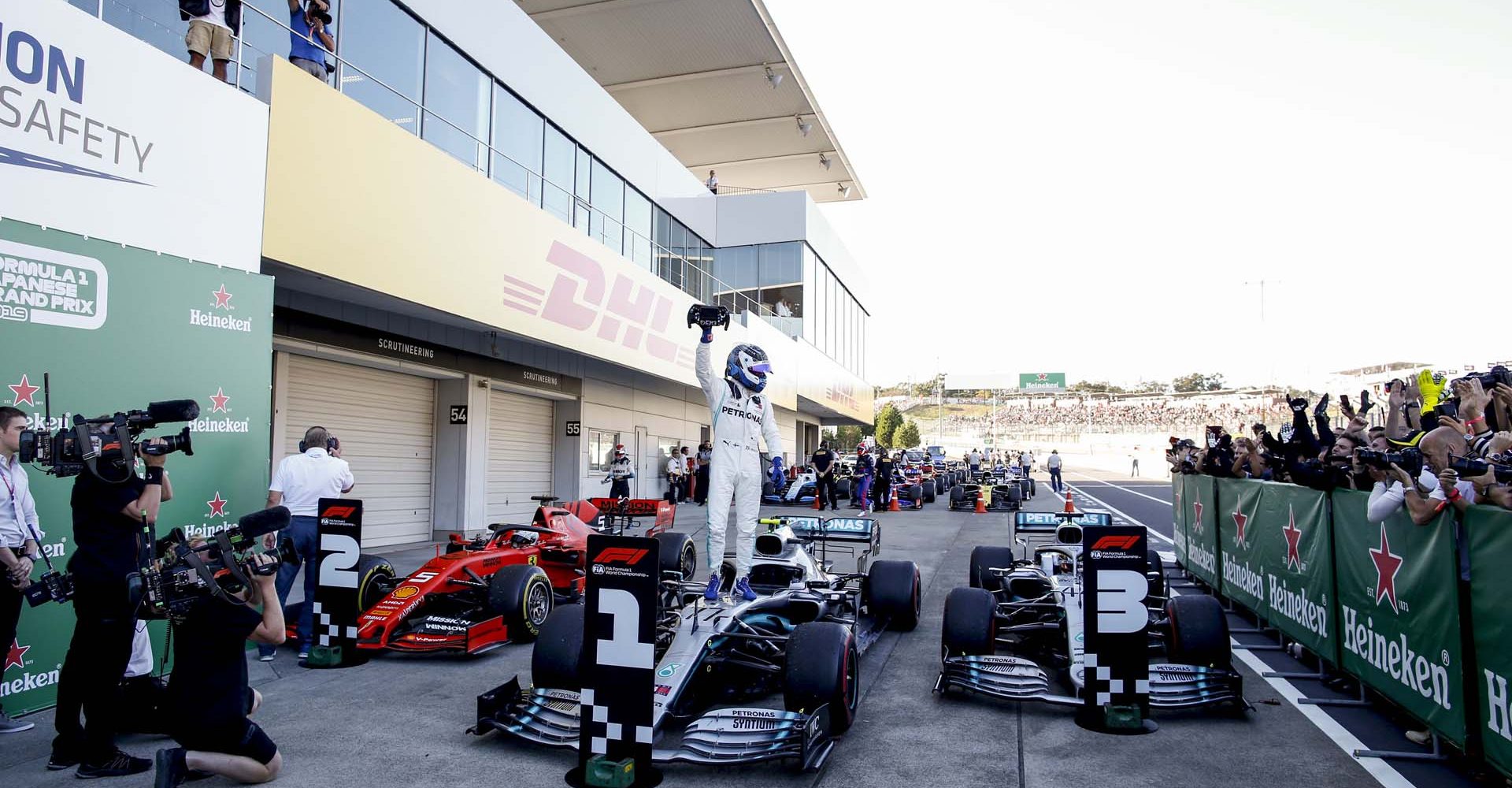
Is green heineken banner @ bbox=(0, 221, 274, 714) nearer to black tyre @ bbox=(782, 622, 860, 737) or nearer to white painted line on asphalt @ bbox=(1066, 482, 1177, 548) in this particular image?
black tyre @ bbox=(782, 622, 860, 737)

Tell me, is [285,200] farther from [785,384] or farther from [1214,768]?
[785,384]

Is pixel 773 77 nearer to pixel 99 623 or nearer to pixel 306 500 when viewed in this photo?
pixel 306 500

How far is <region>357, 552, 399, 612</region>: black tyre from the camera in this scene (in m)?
7.54

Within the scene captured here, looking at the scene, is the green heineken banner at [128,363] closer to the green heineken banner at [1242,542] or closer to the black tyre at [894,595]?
the black tyre at [894,595]

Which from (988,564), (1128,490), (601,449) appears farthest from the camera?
(1128,490)

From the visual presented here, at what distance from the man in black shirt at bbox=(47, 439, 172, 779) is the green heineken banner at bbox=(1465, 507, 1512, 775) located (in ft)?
21.0

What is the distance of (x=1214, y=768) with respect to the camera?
4383 millimetres

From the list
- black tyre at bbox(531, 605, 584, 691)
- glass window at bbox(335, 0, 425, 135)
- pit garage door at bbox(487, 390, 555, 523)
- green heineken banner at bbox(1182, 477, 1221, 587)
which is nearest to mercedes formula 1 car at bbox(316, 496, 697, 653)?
black tyre at bbox(531, 605, 584, 691)

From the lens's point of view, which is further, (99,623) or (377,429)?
(377,429)

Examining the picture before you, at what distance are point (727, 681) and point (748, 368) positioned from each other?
2674 millimetres

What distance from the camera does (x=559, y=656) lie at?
497cm

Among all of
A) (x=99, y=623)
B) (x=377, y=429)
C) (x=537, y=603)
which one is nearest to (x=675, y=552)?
(x=537, y=603)

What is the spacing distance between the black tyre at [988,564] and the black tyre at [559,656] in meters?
4.33

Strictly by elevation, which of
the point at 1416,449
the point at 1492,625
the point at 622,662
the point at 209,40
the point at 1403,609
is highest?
the point at 209,40
